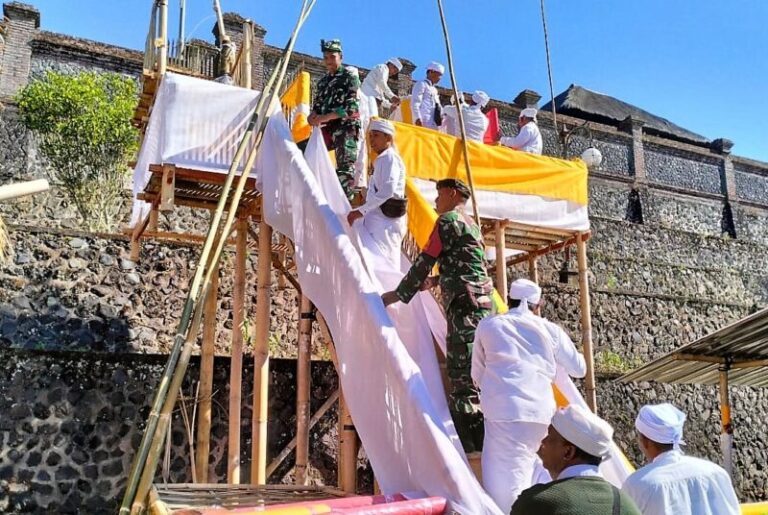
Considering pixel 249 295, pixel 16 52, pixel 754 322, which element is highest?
pixel 16 52

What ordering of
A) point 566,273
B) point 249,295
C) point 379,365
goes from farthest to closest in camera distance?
1. point 566,273
2. point 249,295
3. point 379,365

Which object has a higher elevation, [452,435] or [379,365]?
[379,365]

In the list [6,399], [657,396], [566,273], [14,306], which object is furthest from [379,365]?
[566,273]

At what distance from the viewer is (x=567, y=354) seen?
4.20m

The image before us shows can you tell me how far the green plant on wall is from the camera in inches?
469

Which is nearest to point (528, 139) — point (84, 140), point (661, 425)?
point (661, 425)

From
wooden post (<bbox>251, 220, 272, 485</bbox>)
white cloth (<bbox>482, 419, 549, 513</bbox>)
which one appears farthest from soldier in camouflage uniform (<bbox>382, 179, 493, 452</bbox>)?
wooden post (<bbox>251, 220, 272, 485</bbox>)

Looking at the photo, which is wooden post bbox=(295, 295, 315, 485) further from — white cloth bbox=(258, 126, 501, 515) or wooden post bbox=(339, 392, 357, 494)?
white cloth bbox=(258, 126, 501, 515)

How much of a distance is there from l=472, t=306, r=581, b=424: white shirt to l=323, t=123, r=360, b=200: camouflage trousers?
243cm

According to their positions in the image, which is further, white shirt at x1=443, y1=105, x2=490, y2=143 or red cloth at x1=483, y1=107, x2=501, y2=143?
red cloth at x1=483, y1=107, x2=501, y2=143

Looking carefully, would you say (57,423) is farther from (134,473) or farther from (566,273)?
(566,273)

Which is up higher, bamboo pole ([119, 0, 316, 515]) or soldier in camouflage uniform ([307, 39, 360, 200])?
soldier in camouflage uniform ([307, 39, 360, 200])

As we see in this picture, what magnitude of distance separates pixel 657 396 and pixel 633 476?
32.2ft

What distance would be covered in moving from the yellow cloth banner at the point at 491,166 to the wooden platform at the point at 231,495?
3919 mm
